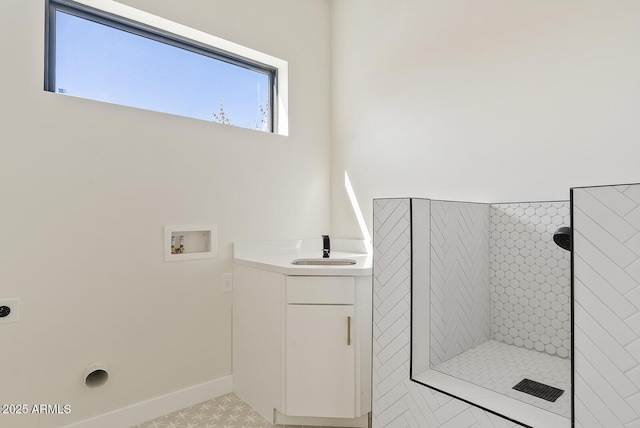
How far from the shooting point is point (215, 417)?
1987 millimetres

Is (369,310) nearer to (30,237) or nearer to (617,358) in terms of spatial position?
(617,358)

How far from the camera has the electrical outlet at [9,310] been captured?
1.58 metres

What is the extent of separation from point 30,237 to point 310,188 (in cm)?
177

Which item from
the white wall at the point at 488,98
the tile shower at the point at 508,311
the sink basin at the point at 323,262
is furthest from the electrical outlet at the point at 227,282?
the tile shower at the point at 508,311

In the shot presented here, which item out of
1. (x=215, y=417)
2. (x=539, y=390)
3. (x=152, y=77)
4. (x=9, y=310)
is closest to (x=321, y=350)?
(x=215, y=417)

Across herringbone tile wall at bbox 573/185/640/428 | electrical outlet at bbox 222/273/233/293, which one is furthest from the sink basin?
herringbone tile wall at bbox 573/185/640/428

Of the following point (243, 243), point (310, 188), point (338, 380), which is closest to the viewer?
point (338, 380)

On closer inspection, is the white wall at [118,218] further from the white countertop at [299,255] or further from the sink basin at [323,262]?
the sink basin at [323,262]

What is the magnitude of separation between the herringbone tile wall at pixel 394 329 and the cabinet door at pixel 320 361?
316mm

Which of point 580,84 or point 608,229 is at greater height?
point 580,84

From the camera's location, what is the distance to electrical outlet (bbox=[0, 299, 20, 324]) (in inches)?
62.4

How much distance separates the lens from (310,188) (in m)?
2.79

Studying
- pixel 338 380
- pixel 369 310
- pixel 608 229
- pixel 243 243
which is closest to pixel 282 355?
pixel 338 380

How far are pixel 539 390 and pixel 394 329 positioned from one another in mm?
534
